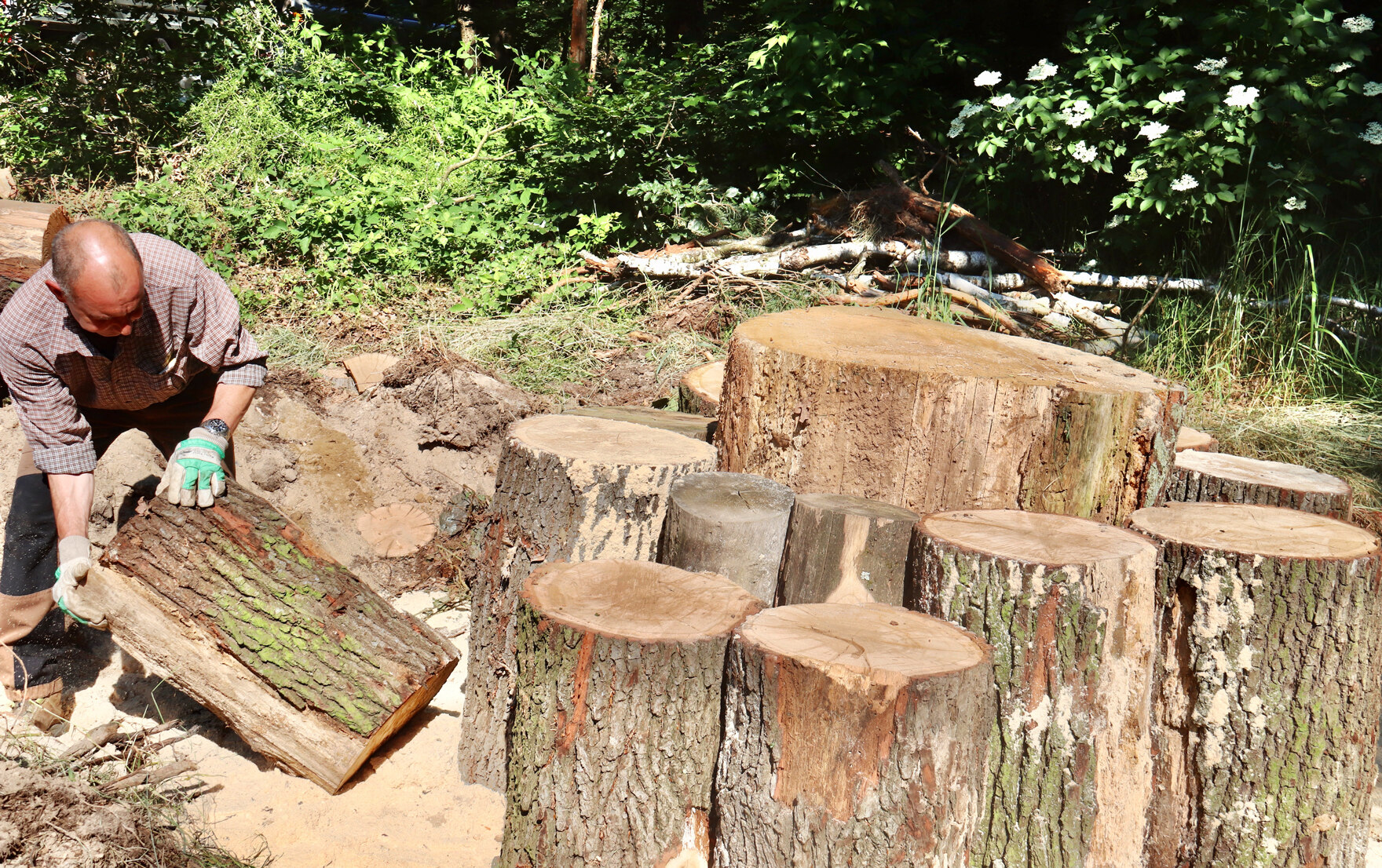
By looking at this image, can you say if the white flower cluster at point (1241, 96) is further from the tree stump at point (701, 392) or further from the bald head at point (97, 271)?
the bald head at point (97, 271)

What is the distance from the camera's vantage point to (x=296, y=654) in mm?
2625

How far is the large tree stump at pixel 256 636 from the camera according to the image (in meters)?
2.60

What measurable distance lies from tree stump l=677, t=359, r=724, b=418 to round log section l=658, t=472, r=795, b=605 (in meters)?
0.99

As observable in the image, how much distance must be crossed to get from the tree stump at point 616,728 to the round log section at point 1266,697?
1.14 m

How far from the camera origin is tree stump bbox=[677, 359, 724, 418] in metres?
3.77

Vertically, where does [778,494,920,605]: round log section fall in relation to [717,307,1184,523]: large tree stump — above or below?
below

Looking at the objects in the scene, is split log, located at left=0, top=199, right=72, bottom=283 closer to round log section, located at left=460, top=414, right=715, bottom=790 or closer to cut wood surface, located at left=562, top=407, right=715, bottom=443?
cut wood surface, located at left=562, top=407, right=715, bottom=443

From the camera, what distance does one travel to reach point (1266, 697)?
7.65 ft

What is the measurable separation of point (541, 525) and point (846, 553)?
86 cm

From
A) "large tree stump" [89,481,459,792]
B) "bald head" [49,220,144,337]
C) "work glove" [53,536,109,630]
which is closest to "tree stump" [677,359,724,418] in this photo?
"large tree stump" [89,481,459,792]

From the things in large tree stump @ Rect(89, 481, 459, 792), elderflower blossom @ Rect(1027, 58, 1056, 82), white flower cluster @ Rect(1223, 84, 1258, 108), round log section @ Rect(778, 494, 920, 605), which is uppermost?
elderflower blossom @ Rect(1027, 58, 1056, 82)

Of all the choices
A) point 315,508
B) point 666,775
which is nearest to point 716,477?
point 666,775

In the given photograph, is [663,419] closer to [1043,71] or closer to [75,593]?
[75,593]

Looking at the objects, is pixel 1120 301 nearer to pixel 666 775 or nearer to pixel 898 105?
pixel 898 105
